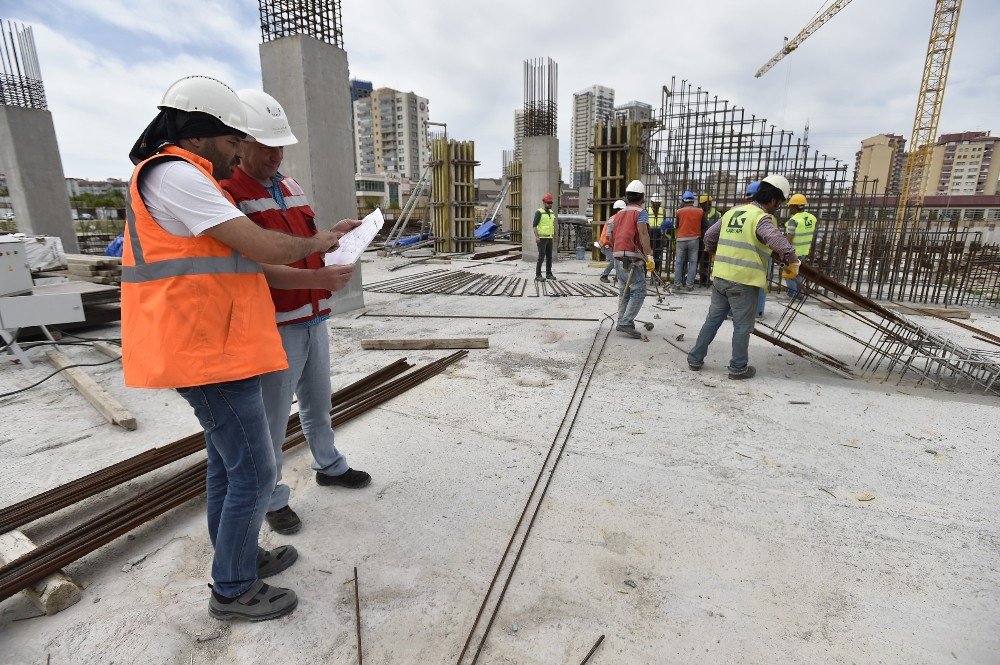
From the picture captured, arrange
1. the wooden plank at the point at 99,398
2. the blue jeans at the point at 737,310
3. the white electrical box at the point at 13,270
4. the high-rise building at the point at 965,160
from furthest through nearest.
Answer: the high-rise building at the point at 965,160, the white electrical box at the point at 13,270, the blue jeans at the point at 737,310, the wooden plank at the point at 99,398

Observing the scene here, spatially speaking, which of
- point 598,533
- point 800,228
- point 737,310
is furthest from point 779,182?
point 598,533

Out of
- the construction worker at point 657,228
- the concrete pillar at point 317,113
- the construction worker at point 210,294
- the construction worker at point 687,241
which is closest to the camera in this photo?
the construction worker at point 210,294

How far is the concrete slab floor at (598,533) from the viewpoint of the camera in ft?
6.26

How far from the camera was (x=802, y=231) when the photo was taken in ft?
24.9

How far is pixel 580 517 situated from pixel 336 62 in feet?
22.9

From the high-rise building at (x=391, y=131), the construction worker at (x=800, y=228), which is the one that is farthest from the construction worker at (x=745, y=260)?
the high-rise building at (x=391, y=131)

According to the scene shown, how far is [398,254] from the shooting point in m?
17.6

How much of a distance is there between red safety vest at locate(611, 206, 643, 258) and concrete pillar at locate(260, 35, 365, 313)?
387cm

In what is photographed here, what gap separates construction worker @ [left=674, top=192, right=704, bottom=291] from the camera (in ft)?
29.9

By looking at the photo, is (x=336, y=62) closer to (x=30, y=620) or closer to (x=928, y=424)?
(x=30, y=620)

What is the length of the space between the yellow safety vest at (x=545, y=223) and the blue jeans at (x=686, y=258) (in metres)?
2.79

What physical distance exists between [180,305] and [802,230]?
8.37 metres

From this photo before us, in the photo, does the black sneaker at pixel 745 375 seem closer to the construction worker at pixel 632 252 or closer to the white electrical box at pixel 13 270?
the construction worker at pixel 632 252

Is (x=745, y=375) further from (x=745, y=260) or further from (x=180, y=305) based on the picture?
(x=180, y=305)
